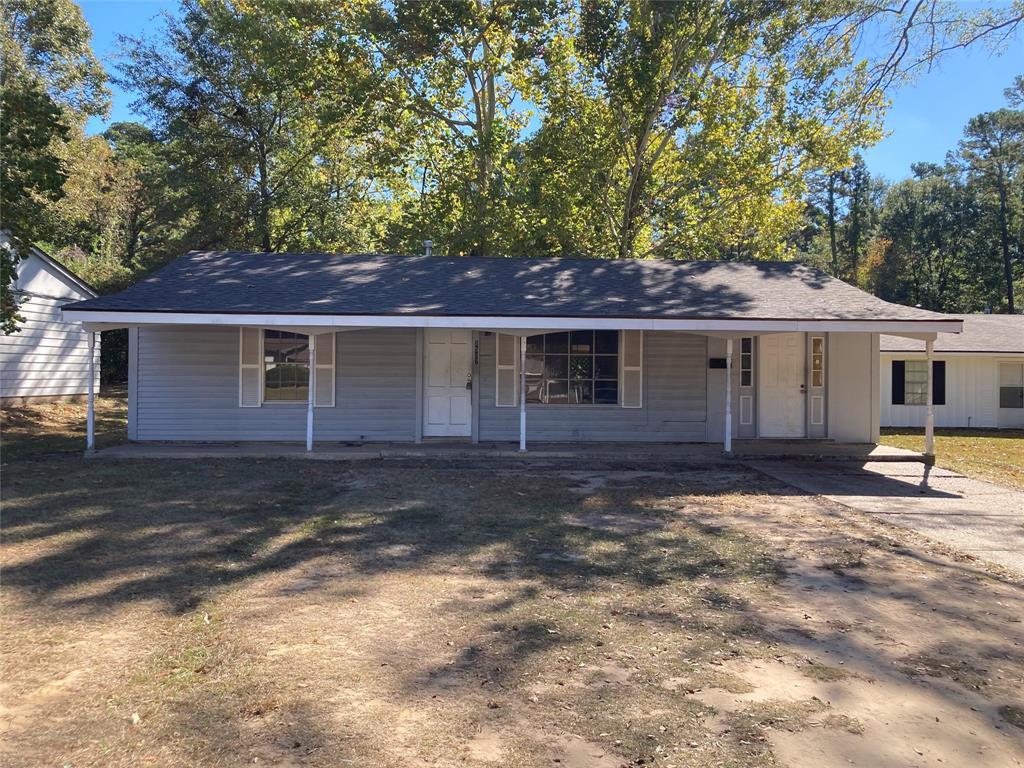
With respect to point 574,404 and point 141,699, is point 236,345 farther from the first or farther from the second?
point 141,699

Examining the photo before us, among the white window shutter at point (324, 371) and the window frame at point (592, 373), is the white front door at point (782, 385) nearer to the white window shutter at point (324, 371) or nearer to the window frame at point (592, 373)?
the window frame at point (592, 373)

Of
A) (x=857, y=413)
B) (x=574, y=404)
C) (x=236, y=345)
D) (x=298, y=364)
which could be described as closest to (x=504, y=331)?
(x=574, y=404)

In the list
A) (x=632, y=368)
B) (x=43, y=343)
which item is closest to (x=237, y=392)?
(x=632, y=368)

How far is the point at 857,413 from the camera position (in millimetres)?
13688

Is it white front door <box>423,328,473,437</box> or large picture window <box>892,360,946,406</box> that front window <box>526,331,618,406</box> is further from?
large picture window <box>892,360,946,406</box>

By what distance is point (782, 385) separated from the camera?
13758mm

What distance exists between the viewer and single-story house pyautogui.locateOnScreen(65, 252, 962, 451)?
1248 centimetres

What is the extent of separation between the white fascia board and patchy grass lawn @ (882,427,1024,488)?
2.45 m

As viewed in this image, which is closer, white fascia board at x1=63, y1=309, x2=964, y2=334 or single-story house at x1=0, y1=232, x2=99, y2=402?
white fascia board at x1=63, y1=309, x2=964, y2=334

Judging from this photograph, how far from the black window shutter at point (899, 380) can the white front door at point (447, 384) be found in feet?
41.1

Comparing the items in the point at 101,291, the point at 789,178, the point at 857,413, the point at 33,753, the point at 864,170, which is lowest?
the point at 33,753

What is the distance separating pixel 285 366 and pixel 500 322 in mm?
4235

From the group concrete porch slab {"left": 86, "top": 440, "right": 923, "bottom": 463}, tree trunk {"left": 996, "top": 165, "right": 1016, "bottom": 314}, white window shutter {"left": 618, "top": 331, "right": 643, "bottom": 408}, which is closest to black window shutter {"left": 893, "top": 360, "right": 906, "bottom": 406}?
concrete porch slab {"left": 86, "top": 440, "right": 923, "bottom": 463}

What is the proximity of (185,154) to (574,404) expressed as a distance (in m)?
15.4
